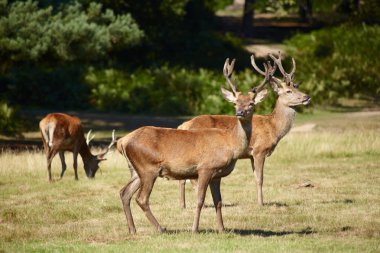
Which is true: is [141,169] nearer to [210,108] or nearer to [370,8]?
[210,108]

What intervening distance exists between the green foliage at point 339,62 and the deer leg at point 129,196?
22.1 meters

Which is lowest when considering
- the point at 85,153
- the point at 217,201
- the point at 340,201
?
the point at 85,153

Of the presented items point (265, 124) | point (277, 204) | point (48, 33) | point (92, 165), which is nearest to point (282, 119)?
point (265, 124)

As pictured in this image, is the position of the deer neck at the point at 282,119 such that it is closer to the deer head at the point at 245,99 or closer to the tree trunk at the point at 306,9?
the deer head at the point at 245,99

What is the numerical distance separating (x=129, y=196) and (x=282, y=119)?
4.58 metres

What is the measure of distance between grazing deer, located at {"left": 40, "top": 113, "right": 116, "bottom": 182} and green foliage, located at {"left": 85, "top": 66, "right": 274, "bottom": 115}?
13111mm

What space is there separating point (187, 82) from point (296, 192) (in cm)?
1822

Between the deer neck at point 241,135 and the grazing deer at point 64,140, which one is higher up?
the deer neck at point 241,135

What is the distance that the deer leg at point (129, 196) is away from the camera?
38.8 ft

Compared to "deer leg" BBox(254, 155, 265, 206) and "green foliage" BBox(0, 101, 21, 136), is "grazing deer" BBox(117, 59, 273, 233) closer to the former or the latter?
"deer leg" BBox(254, 155, 265, 206)

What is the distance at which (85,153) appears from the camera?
62.6 feet

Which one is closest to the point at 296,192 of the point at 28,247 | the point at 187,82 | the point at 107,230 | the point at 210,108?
the point at 107,230

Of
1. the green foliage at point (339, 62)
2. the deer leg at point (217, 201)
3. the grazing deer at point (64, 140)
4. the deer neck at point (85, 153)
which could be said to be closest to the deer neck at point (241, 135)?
the deer leg at point (217, 201)

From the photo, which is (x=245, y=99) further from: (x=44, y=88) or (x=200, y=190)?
(x=44, y=88)
